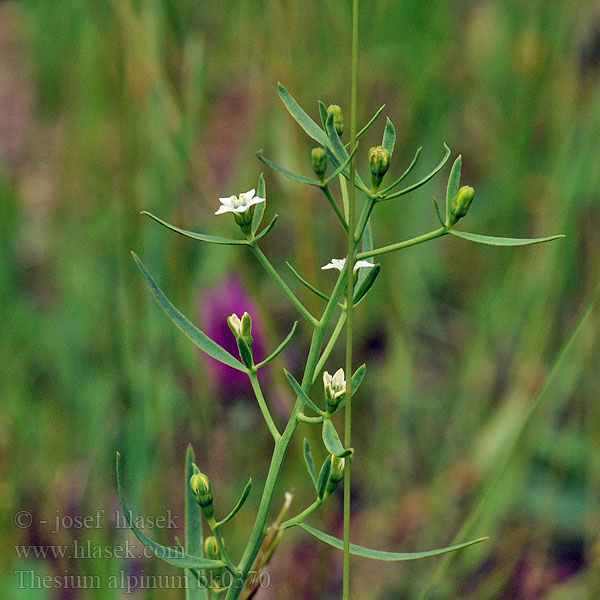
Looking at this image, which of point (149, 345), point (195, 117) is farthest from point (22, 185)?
point (149, 345)

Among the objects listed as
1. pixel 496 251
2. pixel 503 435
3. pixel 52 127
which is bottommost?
pixel 503 435

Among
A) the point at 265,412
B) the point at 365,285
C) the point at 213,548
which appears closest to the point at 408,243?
the point at 365,285

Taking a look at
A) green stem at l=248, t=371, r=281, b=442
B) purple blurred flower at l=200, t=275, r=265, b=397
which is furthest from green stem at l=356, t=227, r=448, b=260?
purple blurred flower at l=200, t=275, r=265, b=397

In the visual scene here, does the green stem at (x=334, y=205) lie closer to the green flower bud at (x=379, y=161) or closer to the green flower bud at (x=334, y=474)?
the green flower bud at (x=379, y=161)

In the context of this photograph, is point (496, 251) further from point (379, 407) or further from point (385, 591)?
point (385, 591)

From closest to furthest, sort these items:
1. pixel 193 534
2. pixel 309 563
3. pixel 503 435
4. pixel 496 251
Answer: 1. pixel 193 534
2. pixel 309 563
3. pixel 503 435
4. pixel 496 251

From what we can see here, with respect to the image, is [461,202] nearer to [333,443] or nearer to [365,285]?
[365,285]

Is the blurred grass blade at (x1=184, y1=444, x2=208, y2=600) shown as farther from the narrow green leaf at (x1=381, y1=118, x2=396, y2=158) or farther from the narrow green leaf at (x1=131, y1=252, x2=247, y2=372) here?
the narrow green leaf at (x1=381, y1=118, x2=396, y2=158)

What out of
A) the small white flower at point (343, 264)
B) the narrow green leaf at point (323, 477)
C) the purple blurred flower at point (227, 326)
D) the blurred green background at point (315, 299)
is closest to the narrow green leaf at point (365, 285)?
the small white flower at point (343, 264)
